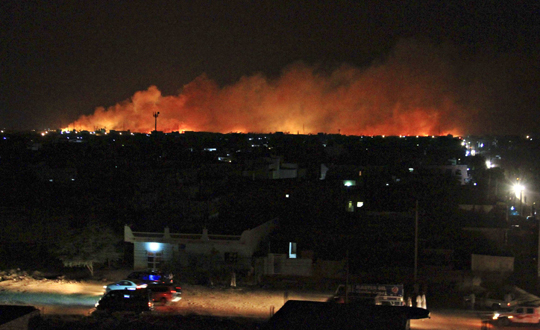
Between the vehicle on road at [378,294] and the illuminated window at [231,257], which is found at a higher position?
the illuminated window at [231,257]

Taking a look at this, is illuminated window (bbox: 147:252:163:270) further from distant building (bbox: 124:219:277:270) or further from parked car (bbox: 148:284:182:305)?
parked car (bbox: 148:284:182:305)

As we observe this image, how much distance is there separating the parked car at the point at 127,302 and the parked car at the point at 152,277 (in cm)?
119

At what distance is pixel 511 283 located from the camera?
34.4ft

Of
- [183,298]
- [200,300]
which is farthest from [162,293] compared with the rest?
[200,300]

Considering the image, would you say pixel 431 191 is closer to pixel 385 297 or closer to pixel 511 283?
pixel 511 283

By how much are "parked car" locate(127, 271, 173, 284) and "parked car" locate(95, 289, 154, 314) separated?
46.8 inches

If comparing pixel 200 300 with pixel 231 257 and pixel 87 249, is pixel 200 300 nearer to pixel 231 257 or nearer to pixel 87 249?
pixel 231 257

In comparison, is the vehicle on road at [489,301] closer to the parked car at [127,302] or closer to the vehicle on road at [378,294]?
the vehicle on road at [378,294]

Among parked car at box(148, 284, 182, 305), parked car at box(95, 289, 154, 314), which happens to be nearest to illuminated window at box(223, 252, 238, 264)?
parked car at box(148, 284, 182, 305)

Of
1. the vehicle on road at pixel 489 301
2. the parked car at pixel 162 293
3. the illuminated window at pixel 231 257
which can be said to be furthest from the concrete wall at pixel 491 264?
the parked car at pixel 162 293

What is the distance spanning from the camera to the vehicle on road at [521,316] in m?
7.83

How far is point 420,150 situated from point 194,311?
31567 millimetres

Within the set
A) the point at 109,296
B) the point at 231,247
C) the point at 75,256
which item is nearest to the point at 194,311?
the point at 109,296

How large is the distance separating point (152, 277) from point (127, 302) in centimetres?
149
